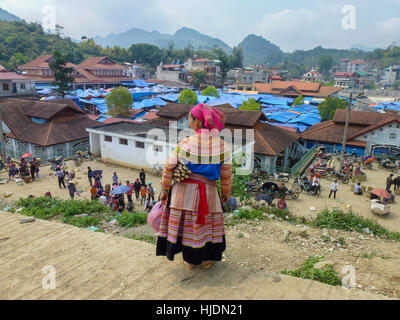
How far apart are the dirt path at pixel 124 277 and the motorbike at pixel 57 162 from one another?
45.0ft

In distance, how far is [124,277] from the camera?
3.75 m

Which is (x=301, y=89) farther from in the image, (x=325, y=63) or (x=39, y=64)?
(x=325, y=63)

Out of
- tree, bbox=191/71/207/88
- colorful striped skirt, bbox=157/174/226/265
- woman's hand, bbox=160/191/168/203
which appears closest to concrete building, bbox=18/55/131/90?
tree, bbox=191/71/207/88

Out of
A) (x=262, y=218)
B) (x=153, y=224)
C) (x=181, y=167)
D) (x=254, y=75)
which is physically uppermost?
(x=254, y=75)

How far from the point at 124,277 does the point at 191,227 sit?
1.09 metres

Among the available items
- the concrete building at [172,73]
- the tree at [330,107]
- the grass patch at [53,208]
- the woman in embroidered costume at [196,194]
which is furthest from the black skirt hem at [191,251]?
the concrete building at [172,73]

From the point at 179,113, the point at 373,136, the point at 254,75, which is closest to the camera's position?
the point at 373,136

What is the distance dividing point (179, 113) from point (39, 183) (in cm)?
1284

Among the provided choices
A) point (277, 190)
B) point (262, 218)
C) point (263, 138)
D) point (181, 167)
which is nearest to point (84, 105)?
point (263, 138)

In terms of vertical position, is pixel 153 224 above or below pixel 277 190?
above

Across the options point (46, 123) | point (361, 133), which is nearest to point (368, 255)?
point (361, 133)

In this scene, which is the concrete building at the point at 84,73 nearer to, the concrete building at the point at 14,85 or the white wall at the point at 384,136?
the concrete building at the point at 14,85

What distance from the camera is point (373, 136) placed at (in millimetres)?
20484
